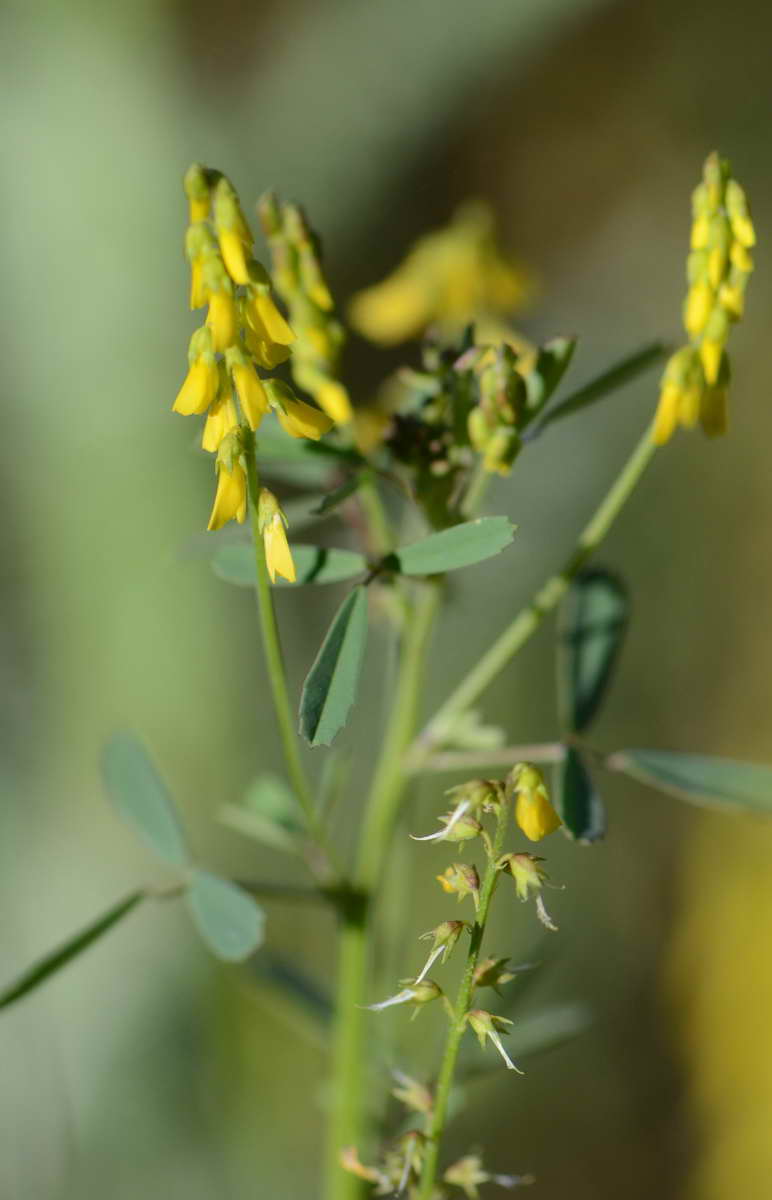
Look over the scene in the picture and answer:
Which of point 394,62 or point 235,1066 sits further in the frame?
point 394,62

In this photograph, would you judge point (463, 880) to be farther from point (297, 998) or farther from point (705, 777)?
point (297, 998)

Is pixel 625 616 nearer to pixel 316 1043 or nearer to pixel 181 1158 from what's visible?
pixel 316 1043

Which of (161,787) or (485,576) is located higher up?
(161,787)

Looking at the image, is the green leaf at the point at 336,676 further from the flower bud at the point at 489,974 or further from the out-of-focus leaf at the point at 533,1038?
the out-of-focus leaf at the point at 533,1038

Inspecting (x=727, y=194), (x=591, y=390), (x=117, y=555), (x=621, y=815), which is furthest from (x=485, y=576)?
(x=727, y=194)

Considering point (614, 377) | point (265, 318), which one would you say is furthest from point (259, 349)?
point (614, 377)

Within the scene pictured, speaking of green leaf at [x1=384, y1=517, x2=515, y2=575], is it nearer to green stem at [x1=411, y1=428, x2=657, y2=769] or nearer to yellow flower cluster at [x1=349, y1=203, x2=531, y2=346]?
green stem at [x1=411, y1=428, x2=657, y2=769]

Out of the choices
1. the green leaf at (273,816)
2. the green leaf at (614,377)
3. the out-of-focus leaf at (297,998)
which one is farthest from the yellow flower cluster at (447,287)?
the out-of-focus leaf at (297,998)
